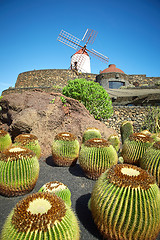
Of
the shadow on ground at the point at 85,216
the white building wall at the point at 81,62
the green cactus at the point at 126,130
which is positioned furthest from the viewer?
the white building wall at the point at 81,62

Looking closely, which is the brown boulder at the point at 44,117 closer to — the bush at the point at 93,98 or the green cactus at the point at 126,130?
the green cactus at the point at 126,130

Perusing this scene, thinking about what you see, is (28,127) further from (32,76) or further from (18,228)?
(32,76)

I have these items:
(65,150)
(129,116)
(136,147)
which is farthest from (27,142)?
(129,116)

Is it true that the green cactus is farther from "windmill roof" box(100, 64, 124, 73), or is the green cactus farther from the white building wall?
the white building wall

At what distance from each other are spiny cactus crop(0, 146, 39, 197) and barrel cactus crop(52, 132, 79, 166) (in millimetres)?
1195

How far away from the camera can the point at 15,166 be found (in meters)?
2.72

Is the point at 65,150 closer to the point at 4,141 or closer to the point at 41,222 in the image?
the point at 4,141

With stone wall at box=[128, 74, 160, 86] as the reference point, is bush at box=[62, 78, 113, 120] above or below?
below

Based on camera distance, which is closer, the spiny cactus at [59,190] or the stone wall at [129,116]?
the spiny cactus at [59,190]

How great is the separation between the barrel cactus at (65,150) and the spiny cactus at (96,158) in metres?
0.70

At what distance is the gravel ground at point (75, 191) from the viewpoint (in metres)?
2.21

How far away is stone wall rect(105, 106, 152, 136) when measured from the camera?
35.6 ft

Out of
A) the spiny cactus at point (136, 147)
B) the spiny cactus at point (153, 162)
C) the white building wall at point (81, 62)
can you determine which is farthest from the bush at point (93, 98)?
the white building wall at point (81, 62)

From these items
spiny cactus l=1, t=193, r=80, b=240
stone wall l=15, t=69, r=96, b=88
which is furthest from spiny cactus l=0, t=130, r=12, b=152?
stone wall l=15, t=69, r=96, b=88
